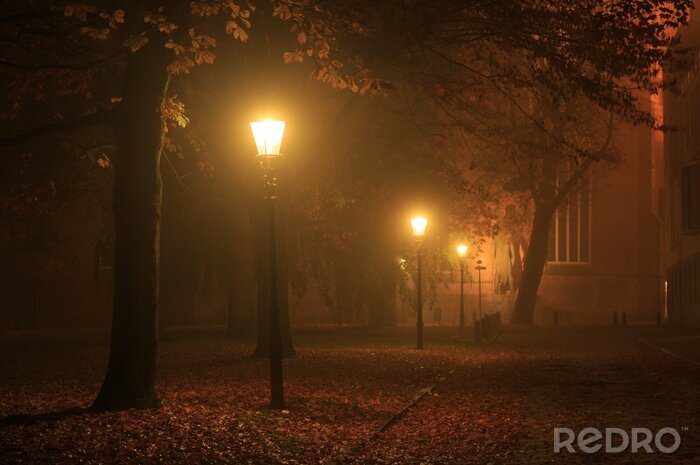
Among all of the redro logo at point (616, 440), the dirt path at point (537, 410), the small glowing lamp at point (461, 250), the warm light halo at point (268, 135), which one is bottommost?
the dirt path at point (537, 410)

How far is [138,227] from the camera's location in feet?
39.5

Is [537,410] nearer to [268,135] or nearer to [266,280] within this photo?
[268,135]

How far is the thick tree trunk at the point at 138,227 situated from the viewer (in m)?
12.0

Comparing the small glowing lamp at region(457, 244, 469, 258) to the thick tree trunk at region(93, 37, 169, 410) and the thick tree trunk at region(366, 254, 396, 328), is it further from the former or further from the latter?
the thick tree trunk at region(93, 37, 169, 410)

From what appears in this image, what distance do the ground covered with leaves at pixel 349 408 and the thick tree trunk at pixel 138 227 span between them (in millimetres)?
703

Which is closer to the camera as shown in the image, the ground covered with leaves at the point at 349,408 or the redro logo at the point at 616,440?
the ground covered with leaves at the point at 349,408

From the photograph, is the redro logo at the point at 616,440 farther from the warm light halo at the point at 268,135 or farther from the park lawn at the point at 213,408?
the warm light halo at the point at 268,135

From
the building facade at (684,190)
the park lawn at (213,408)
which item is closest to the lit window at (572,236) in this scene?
the building facade at (684,190)

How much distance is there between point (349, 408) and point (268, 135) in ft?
12.9

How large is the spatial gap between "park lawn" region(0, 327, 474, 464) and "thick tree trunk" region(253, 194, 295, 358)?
610 millimetres

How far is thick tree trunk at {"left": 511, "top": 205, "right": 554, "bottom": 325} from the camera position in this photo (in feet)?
162

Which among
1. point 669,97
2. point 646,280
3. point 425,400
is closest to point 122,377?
point 425,400

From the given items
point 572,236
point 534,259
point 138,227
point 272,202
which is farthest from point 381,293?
point 138,227

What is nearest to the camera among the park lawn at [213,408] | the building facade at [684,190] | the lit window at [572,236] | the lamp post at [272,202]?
the park lawn at [213,408]
